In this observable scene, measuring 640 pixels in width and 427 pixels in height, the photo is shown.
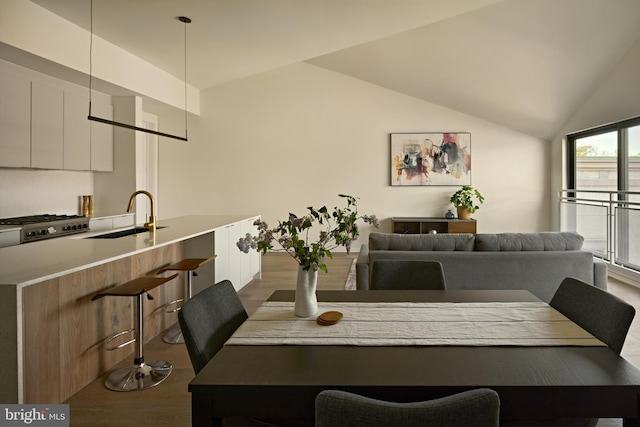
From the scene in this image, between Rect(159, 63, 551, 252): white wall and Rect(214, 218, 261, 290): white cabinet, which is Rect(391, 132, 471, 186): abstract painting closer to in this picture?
Rect(159, 63, 551, 252): white wall

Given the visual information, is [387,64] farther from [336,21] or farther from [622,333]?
[622,333]

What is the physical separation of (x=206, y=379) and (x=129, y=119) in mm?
5272

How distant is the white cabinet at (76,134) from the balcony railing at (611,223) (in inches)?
251

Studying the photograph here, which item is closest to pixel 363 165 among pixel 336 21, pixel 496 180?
pixel 496 180

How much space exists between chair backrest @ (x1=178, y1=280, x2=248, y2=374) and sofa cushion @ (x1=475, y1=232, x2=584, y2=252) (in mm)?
2495

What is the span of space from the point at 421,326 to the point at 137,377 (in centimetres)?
197

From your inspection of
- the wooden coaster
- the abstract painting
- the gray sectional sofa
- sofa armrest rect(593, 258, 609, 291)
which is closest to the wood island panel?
the wooden coaster

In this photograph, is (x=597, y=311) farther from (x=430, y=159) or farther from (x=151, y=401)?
(x=430, y=159)

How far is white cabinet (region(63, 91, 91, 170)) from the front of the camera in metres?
4.82

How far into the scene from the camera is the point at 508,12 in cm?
481

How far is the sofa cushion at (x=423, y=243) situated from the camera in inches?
150

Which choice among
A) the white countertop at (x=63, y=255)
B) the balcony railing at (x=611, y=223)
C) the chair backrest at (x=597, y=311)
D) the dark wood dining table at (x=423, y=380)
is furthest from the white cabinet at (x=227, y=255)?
the balcony railing at (x=611, y=223)

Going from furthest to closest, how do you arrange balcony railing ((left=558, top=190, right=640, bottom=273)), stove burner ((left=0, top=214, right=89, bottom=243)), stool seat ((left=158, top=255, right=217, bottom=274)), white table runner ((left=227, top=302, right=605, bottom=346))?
balcony railing ((left=558, top=190, right=640, bottom=273)), stove burner ((left=0, top=214, right=89, bottom=243)), stool seat ((left=158, top=255, right=217, bottom=274)), white table runner ((left=227, top=302, right=605, bottom=346))

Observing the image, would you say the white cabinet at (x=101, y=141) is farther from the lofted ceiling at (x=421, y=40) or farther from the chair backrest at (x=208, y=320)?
the chair backrest at (x=208, y=320)
